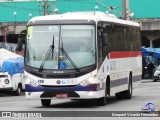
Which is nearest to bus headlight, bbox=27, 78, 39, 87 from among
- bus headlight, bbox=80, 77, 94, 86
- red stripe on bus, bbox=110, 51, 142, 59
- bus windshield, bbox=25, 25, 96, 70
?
bus windshield, bbox=25, 25, 96, 70

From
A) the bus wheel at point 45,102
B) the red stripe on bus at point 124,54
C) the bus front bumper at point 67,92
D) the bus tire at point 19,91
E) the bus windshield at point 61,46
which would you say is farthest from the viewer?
the bus tire at point 19,91

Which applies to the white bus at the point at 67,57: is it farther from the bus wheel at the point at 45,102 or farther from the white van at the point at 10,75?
the white van at the point at 10,75

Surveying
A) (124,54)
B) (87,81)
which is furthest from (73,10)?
(87,81)

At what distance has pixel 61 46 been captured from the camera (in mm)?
19875

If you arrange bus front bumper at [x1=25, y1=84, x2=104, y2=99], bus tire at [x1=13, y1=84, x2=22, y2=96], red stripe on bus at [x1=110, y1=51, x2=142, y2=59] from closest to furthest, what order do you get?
bus front bumper at [x1=25, y1=84, x2=104, y2=99]
red stripe on bus at [x1=110, y1=51, x2=142, y2=59]
bus tire at [x1=13, y1=84, x2=22, y2=96]

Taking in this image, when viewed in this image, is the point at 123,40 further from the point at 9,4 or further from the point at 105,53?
the point at 9,4

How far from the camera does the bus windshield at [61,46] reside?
64.6 feet

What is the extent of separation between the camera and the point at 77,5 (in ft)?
263

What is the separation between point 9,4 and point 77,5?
1073 cm

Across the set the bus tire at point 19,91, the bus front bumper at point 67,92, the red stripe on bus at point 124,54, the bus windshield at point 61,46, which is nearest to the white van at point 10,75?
the bus tire at point 19,91

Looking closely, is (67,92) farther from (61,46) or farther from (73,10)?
(73,10)

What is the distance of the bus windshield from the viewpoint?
776 inches

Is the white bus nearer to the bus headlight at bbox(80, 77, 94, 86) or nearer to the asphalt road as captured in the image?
the bus headlight at bbox(80, 77, 94, 86)

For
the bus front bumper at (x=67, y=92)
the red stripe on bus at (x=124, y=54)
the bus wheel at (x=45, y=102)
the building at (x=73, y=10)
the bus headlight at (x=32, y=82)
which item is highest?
the building at (x=73, y=10)
